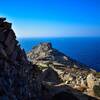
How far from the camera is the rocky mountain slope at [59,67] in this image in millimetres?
65438

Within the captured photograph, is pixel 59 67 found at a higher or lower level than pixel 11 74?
higher

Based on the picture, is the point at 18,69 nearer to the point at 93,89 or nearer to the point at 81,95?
the point at 81,95

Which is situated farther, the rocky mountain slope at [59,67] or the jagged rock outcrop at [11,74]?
the rocky mountain slope at [59,67]

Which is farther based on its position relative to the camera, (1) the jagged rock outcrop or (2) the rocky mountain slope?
(2) the rocky mountain slope

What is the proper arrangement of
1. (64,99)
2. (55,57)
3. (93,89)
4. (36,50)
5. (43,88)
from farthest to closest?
1. (36,50)
2. (55,57)
3. (93,89)
4. (43,88)
5. (64,99)

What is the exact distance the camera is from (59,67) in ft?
362

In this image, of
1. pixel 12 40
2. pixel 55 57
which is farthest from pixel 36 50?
pixel 12 40

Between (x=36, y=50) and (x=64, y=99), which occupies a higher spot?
(x=36, y=50)

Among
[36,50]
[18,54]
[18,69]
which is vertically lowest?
[18,69]

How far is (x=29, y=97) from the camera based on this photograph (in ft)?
108

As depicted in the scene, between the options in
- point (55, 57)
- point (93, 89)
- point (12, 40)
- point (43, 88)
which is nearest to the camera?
point (12, 40)

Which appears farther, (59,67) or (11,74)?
(59,67)

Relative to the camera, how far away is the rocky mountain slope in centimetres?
6544

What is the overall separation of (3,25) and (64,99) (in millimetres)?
13681
